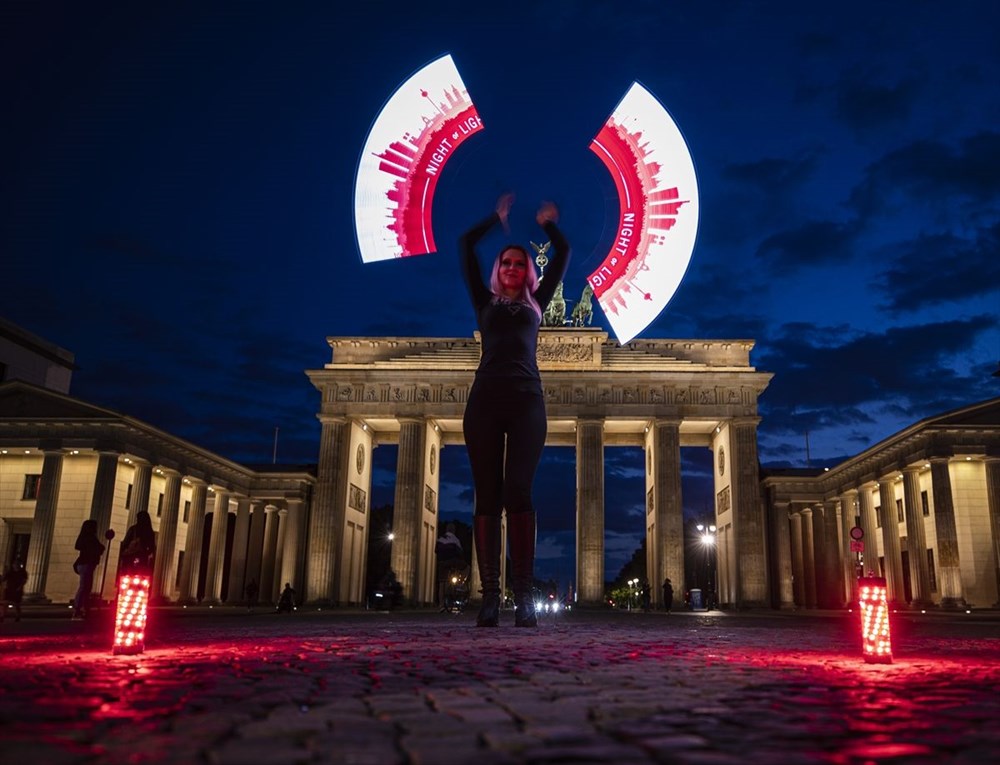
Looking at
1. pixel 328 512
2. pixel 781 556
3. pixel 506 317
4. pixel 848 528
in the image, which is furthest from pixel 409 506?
pixel 506 317

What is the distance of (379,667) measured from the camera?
5.13m

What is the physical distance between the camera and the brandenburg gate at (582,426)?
156 ft

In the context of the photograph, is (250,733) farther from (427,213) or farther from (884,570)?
(884,570)

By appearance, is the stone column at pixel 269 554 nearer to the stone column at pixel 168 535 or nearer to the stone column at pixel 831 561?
the stone column at pixel 168 535

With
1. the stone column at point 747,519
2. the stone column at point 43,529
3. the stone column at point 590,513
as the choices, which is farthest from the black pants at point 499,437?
the stone column at point 747,519

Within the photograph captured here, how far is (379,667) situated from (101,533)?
129ft


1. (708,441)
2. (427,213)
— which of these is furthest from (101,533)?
A: (708,441)

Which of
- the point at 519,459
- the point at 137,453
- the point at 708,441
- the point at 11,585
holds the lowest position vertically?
the point at 11,585

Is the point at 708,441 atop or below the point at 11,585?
atop

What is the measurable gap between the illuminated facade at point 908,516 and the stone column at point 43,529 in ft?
117

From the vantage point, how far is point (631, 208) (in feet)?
63.2

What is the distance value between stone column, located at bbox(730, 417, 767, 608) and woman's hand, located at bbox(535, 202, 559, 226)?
4207 cm

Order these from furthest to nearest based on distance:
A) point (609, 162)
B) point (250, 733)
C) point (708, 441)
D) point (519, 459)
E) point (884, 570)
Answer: point (708, 441) < point (884, 570) < point (609, 162) < point (519, 459) < point (250, 733)

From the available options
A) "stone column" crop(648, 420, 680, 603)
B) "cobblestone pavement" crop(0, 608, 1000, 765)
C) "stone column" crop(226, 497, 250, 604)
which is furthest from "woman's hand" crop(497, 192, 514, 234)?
"stone column" crop(226, 497, 250, 604)
